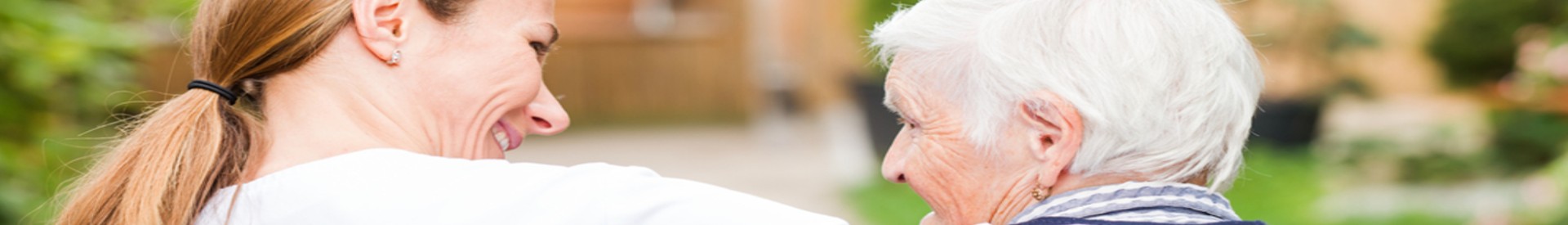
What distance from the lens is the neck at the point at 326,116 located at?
146 centimetres

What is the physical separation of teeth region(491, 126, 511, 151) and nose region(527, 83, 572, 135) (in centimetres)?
3

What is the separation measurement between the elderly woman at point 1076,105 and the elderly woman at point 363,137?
297mm

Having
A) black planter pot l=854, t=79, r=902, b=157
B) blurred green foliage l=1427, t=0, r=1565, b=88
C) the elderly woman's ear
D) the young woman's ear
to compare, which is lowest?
the young woman's ear

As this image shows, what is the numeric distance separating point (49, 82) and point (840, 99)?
6194 mm

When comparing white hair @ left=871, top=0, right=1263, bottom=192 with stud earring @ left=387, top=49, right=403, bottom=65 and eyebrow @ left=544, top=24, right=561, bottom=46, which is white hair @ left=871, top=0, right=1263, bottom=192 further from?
stud earring @ left=387, top=49, right=403, bottom=65

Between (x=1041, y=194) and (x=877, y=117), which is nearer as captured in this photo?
(x=1041, y=194)

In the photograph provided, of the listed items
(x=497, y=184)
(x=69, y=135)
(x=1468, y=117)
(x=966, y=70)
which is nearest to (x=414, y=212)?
(x=497, y=184)

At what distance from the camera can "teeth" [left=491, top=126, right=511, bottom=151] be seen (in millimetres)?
1652

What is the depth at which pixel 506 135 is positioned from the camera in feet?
5.51

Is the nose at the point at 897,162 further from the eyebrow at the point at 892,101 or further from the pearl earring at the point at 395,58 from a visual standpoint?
the pearl earring at the point at 395,58

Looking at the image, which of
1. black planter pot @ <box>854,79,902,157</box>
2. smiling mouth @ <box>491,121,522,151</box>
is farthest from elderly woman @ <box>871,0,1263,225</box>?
black planter pot @ <box>854,79,902,157</box>

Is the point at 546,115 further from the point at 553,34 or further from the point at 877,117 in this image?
the point at 877,117

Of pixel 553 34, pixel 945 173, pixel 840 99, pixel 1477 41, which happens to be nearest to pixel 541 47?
pixel 553 34

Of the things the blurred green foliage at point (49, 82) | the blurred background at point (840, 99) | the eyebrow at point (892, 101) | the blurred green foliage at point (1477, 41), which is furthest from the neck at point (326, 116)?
the blurred green foliage at point (1477, 41)
